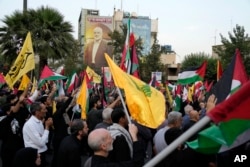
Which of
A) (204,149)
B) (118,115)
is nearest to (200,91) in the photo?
(118,115)

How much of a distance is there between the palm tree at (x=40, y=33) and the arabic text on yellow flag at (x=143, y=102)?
55.2ft

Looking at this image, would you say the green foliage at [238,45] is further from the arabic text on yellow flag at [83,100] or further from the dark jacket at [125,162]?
the dark jacket at [125,162]

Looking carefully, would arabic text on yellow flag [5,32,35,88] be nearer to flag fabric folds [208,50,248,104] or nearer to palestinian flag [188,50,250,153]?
flag fabric folds [208,50,248,104]

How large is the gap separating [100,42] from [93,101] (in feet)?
268

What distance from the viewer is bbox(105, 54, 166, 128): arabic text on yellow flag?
169 inches

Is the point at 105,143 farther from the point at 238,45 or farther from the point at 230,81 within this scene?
the point at 238,45

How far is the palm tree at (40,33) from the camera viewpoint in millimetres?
21781

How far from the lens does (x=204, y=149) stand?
2600mm

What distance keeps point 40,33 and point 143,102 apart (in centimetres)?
1881

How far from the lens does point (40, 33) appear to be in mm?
22312

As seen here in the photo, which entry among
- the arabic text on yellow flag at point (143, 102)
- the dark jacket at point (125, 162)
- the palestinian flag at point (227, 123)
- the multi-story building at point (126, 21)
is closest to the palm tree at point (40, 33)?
the arabic text on yellow flag at point (143, 102)

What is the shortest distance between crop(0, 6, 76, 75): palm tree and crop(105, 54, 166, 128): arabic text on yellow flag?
1681cm

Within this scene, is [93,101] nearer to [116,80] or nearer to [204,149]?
[116,80]

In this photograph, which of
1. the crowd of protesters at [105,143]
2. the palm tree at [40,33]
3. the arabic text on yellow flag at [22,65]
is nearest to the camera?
the crowd of protesters at [105,143]
